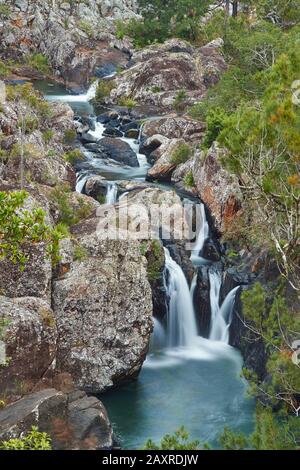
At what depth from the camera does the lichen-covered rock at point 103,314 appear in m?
17.1

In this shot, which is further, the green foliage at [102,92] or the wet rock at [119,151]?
the green foliage at [102,92]

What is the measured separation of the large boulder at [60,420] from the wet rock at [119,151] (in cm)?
1963

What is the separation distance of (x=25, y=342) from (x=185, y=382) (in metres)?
6.29

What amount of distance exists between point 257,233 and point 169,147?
11555 mm

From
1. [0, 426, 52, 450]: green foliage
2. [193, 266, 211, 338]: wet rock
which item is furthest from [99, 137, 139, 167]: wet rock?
[0, 426, 52, 450]: green foliage

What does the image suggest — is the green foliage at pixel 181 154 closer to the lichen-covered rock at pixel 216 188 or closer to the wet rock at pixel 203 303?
the lichen-covered rock at pixel 216 188

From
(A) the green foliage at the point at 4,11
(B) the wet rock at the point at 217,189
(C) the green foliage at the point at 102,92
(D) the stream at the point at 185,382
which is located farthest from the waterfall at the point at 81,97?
(D) the stream at the point at 185,382

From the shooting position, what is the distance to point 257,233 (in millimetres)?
21391

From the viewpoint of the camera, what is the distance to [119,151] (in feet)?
108

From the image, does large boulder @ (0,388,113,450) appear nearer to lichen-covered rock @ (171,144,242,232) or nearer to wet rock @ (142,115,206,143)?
lichen-covered rock @ (171,144,242,232)

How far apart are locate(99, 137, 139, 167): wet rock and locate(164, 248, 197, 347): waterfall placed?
1143 centimetres

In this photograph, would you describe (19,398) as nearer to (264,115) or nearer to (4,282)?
(4,282)

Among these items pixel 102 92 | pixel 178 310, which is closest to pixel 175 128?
pixel 102 92

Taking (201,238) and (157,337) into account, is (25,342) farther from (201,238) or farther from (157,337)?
(201,238)
